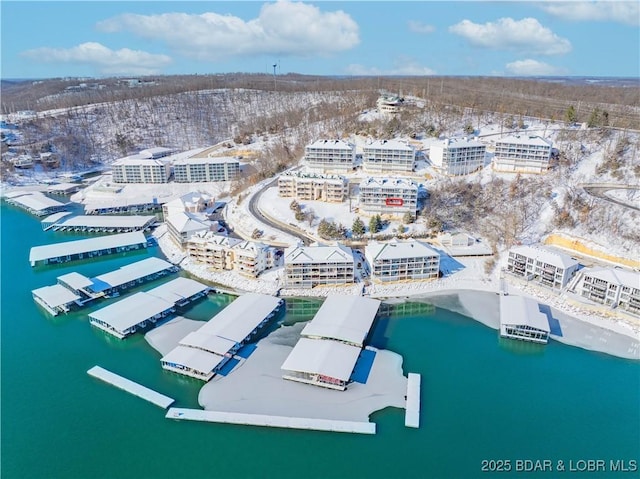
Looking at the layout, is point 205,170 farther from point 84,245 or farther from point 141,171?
point 84,245

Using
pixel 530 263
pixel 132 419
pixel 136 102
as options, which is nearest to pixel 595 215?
pixel 530 263

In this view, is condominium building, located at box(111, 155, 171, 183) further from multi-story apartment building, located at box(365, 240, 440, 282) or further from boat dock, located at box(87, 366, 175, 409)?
boat dock, located at box(87, 366, 175, 409)

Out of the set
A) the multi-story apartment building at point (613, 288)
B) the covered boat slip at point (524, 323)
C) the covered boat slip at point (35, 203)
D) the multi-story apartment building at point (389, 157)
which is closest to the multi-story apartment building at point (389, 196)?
the multi-story apartment building at point (389, 157)

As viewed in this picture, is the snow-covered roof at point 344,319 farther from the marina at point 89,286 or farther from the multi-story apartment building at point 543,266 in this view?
the marina at point 89,286

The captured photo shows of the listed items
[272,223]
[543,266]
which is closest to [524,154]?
[543,266]

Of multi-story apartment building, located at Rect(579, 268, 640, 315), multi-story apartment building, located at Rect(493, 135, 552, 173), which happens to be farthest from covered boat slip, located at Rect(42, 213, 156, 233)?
multi-story apartment building, located at Rect(579, 268, 640, 315)

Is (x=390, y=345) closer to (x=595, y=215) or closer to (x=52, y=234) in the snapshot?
(x=595, y=215)
